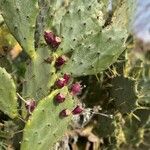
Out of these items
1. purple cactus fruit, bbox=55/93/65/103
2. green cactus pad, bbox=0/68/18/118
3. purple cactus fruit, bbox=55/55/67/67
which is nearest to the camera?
purple cactus fruit, bbox=55/93/65/103

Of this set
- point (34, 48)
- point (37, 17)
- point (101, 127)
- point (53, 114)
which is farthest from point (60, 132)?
point (101, 127)

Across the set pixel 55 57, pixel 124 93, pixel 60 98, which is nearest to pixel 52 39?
pixel 55 57

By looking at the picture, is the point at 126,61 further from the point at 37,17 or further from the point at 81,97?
the point at 37,17

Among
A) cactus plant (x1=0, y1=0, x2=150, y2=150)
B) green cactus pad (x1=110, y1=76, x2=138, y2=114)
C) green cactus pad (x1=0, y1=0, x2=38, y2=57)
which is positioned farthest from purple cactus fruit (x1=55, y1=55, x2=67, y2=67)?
green cactus pad (x1=110, y1=76, x2=138, y2=114)

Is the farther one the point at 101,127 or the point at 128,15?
the point at 101,127

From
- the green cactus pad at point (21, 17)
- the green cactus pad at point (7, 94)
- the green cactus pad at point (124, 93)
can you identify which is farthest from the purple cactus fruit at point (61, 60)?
the green cactus pad at point (124, 93)

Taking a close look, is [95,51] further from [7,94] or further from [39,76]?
[7,94]

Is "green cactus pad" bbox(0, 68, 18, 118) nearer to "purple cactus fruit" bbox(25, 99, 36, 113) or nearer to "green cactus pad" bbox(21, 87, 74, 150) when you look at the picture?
"purple cactus fruit" bbox(25, 99, 36, 113)
